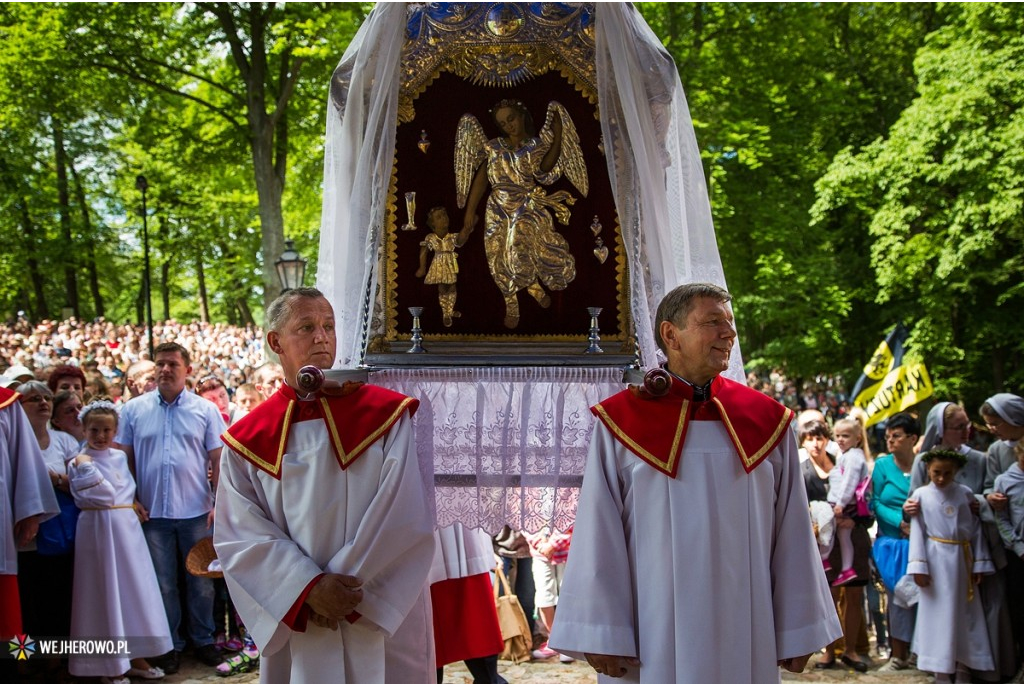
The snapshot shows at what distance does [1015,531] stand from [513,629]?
3.32m

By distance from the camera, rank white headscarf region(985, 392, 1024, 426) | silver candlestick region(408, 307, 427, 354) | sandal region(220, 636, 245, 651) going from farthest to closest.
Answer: sandal region(220, 636, 245, 651), white headscarf region(985, 392, 1024, 426), silver candlestick region(408, 307, 427, 354)

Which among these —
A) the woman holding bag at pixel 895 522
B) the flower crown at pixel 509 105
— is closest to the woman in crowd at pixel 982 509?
the woman holding bag at pixel 895 522

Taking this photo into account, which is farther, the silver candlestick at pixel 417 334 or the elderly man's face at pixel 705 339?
the silver candlestick at pixel 417 334

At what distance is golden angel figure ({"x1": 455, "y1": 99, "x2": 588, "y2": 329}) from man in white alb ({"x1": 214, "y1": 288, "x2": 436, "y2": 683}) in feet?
→ 6.85

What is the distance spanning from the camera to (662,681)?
11.5 feet

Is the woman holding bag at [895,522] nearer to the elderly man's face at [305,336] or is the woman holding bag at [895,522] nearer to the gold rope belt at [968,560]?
the gold rope belt at [968,560]

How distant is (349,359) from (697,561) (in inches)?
96.8

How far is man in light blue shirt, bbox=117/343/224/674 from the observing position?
7430 millimetres

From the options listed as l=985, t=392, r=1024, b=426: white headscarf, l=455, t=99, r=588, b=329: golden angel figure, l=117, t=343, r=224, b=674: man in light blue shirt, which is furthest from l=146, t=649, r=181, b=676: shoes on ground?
l=985, t=392, r=1024, b=426: white headscarf

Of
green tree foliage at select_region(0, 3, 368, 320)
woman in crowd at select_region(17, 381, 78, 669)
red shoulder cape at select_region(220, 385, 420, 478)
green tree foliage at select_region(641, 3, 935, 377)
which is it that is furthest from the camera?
green tree foliage at select_region(641, 3, 935, 377)

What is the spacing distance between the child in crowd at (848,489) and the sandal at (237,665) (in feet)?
14.1

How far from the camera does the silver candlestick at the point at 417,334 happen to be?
5.62 m

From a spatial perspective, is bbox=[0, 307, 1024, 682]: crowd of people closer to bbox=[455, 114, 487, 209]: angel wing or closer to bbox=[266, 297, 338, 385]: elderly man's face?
bbox=[455, 114, 487, 209]: angel wing

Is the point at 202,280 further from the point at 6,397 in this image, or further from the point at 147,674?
the point at 6,397
